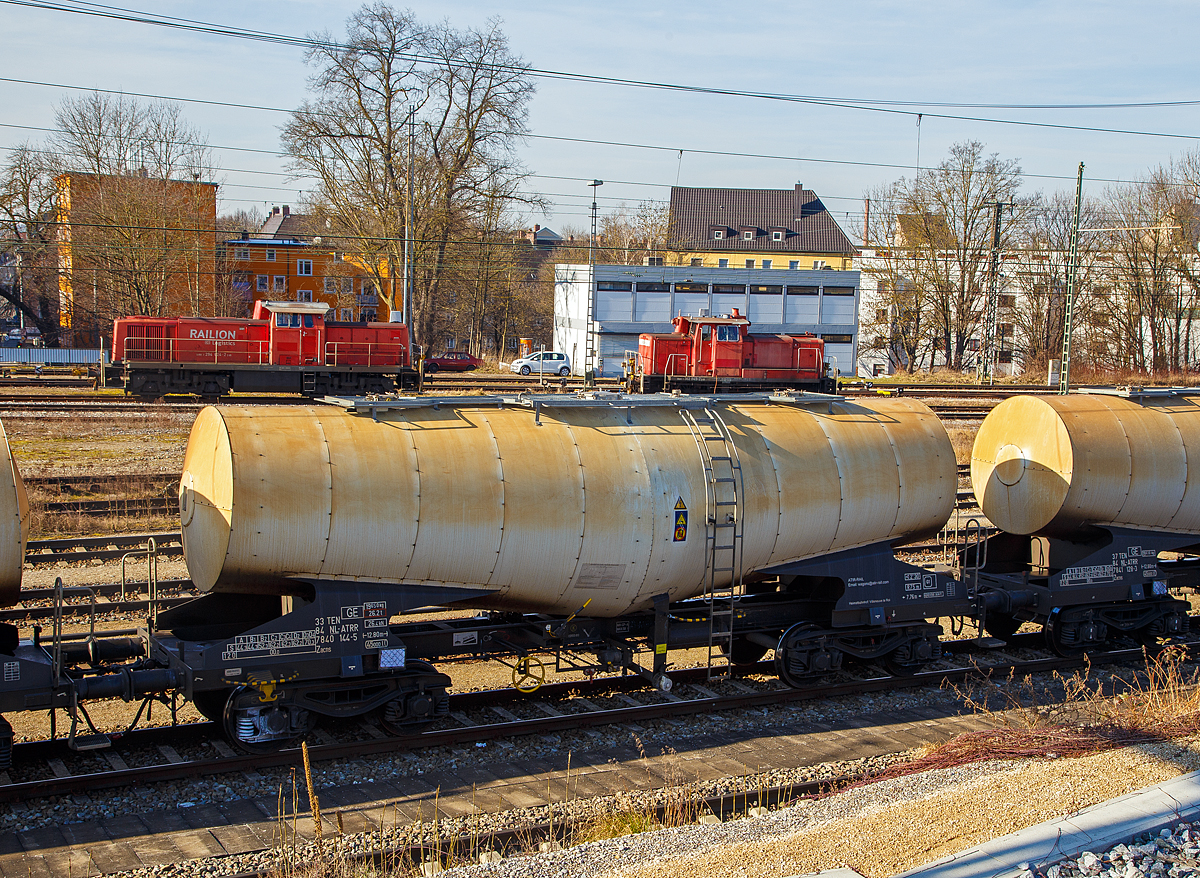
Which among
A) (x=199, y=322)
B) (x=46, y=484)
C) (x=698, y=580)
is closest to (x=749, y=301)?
(x=199, y=322)

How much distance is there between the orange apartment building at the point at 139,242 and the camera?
4694cm

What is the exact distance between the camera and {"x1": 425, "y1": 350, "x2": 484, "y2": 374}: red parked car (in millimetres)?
55469

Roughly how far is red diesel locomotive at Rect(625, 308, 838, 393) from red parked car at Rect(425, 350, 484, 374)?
17034 millimetres

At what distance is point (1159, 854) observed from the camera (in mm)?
6688

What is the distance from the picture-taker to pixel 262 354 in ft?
117

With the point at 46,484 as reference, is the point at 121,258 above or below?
above

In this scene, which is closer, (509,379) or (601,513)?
(601,513)

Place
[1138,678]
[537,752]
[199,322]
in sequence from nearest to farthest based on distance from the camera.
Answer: [537,752]
[1138,678]
[199,322]

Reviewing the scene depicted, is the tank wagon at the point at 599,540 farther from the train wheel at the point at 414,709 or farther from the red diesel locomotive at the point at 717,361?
the red diesel locomotive at the point at 717,361

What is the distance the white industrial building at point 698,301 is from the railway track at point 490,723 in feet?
152

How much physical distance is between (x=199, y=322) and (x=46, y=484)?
1689cm

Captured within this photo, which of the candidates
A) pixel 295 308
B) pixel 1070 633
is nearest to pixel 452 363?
pixel 295 308

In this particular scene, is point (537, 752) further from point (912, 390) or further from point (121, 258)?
point (121, 258)

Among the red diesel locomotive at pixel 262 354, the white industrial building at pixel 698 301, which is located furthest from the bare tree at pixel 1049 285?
the red diesel locomotive at pixel 262 354
